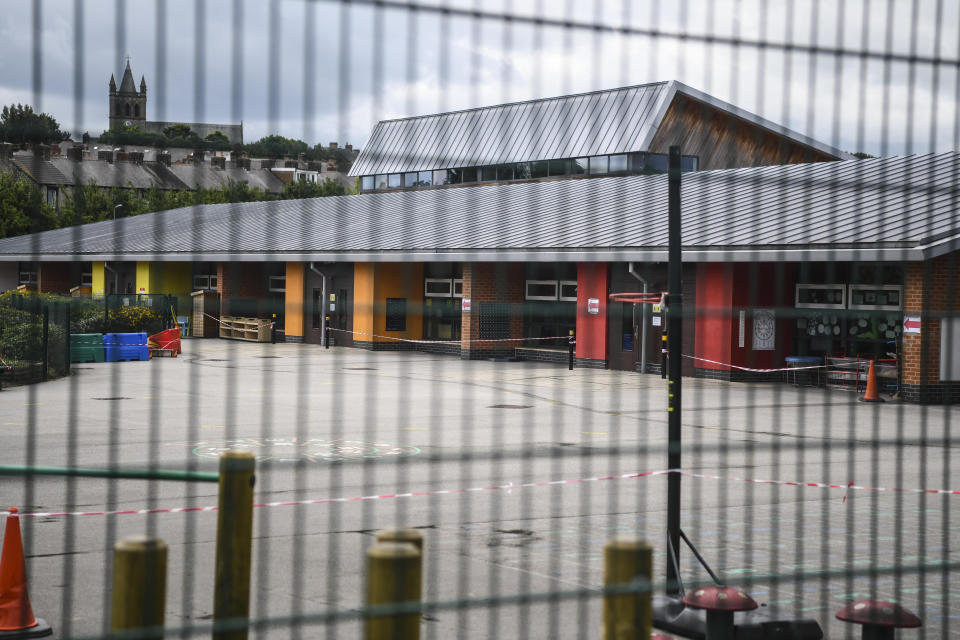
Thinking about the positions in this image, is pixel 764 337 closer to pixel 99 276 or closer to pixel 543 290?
pixel 543 290

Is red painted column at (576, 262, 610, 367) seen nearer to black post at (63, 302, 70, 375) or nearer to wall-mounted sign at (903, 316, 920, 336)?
wall-mounted sign at (903, 316, 920, 336)

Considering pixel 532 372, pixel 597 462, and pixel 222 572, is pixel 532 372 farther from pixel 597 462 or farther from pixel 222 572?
pixel 222 572

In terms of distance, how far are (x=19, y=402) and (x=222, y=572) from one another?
53.8 feet

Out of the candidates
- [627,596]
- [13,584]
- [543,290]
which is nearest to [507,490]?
[13,584]

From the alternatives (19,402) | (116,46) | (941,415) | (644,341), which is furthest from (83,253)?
(644,341)

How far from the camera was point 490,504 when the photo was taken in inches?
398

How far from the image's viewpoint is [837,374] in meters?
22.5

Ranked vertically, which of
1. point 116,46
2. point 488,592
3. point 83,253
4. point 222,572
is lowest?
point 488,592

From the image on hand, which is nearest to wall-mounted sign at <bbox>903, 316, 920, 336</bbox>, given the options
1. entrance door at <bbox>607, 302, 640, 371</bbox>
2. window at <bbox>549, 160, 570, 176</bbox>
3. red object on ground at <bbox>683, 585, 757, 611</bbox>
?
entrance door at <bbox>607, 302, 640, 371</bbox>

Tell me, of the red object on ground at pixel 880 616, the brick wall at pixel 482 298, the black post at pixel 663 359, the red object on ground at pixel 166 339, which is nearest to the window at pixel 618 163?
the brick wall at pixel 482 298

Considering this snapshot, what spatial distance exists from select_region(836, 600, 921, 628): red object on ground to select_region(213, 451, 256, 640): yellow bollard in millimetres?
2754

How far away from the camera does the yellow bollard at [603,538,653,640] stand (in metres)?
2.76

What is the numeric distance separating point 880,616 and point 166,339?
26.8 metres

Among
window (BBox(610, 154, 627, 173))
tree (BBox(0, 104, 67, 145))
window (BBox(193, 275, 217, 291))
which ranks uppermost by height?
window (BBox(610, 154, 627, 173))
